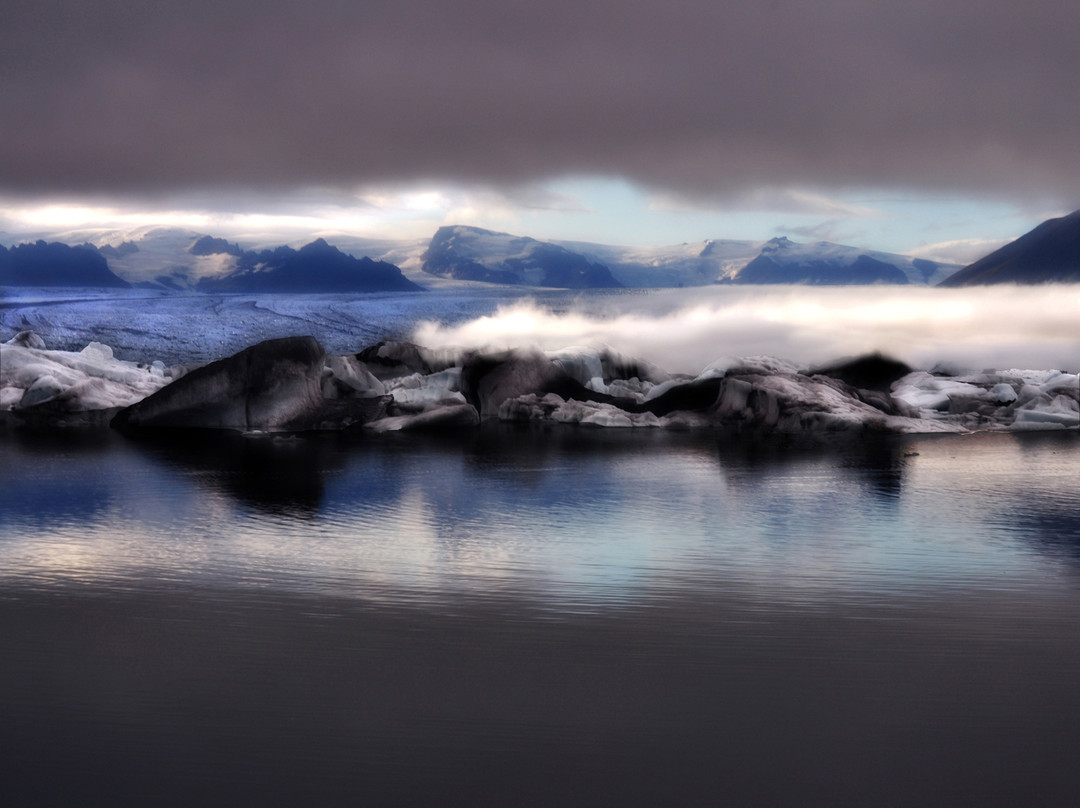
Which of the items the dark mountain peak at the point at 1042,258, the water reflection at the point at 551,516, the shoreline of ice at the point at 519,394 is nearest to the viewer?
the water reflection at the point at 551,516

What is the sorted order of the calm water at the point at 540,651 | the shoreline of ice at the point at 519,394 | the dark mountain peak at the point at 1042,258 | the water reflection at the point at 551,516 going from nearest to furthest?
the calm water at the point at 540,651
the water reflection at the point at 551,516
the shoreline of ice at the point at 519,394
the dark mountain peak at the point at 1042,258

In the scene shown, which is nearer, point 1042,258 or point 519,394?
point 519,394

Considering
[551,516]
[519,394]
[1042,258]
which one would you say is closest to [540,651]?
[551,516]

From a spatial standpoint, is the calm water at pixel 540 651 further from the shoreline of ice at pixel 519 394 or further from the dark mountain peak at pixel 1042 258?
the dark mountain peak at pixel 1042 258

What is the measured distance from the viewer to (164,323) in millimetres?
32156

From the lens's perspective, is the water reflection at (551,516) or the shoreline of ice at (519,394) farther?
the shoreline of ice at (519,394)

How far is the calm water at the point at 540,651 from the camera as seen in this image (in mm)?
2889

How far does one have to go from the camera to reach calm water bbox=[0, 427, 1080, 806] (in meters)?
2.89

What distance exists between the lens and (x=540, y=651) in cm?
392

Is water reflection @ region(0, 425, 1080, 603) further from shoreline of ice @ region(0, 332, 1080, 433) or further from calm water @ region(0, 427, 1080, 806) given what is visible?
shoreline of ice @ region(0, 332, 1080, 433)

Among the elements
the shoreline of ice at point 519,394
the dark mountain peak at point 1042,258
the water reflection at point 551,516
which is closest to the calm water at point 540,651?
the water reflection at point 551,516

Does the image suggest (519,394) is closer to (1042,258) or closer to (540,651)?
(540,651)

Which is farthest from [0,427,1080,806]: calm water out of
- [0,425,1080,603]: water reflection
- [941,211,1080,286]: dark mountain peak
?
[941,211,1080,286]: dark mountain peak

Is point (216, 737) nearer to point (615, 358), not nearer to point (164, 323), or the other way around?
point (615, 358)
